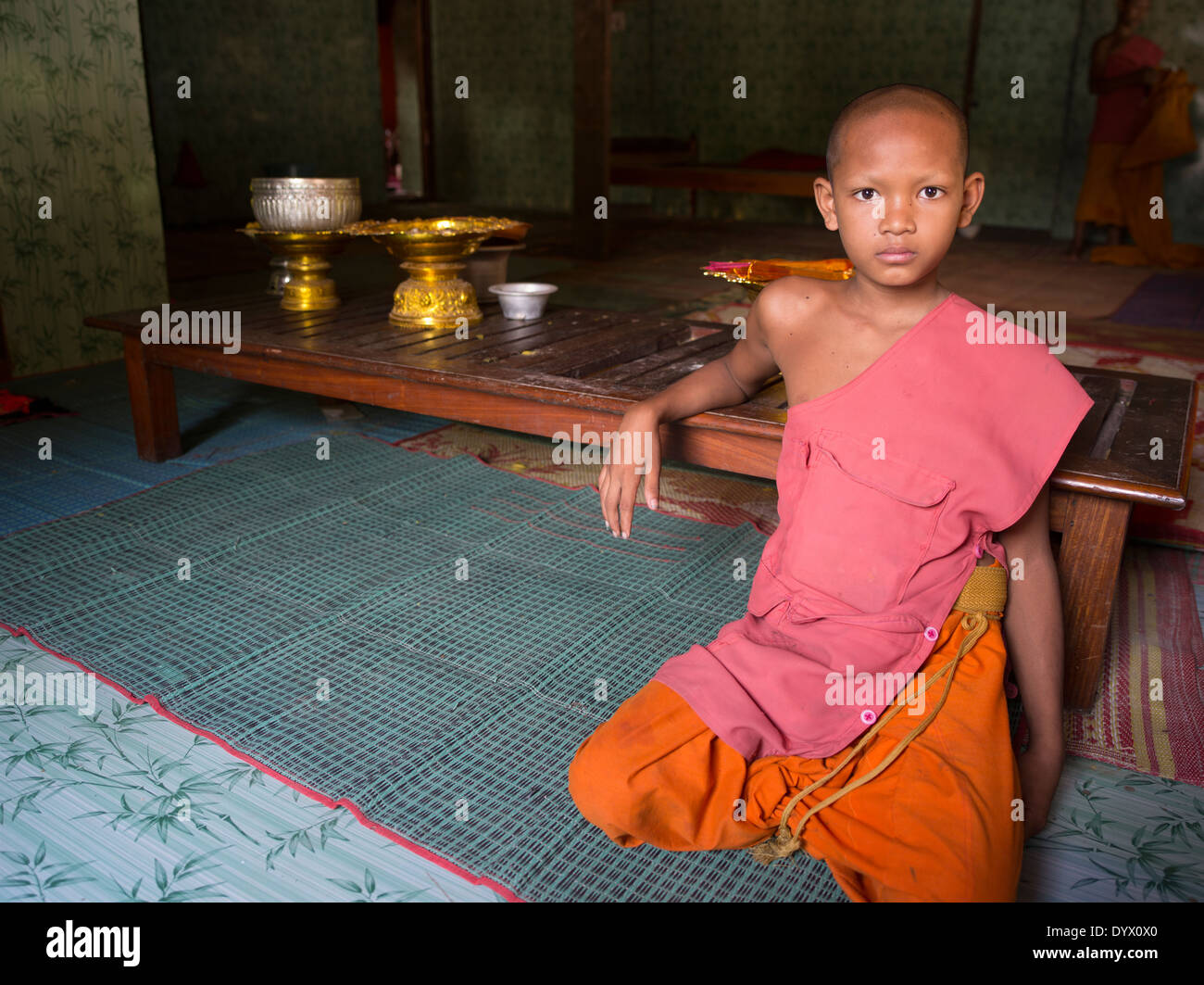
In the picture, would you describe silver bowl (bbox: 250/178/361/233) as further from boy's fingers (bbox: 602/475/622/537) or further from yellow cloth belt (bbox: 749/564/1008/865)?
yellow cloth belt (bbox: 749/564/1008/865)

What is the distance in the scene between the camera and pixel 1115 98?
5.64 meters

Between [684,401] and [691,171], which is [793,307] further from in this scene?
[691,171]

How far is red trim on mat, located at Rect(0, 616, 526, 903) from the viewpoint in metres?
1.16

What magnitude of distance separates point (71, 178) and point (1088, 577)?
362 centimetres

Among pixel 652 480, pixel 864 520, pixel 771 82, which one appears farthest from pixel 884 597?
pixel 771 82

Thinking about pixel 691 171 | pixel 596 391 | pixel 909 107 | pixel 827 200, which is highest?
pixel 691 171

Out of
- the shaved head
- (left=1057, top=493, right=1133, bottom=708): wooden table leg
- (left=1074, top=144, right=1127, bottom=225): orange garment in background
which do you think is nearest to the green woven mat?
(left=1057, top=493, right=1133, bottom=708): wooden table leg

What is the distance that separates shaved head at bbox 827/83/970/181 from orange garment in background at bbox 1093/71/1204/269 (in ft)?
17.6

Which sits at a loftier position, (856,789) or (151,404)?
(151,404)

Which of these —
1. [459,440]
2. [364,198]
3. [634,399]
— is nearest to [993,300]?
[459,440]

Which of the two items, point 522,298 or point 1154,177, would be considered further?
point 1154,177

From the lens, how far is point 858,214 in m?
1.14

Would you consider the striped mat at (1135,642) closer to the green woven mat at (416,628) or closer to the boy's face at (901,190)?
the green woven mat at (416,628)
